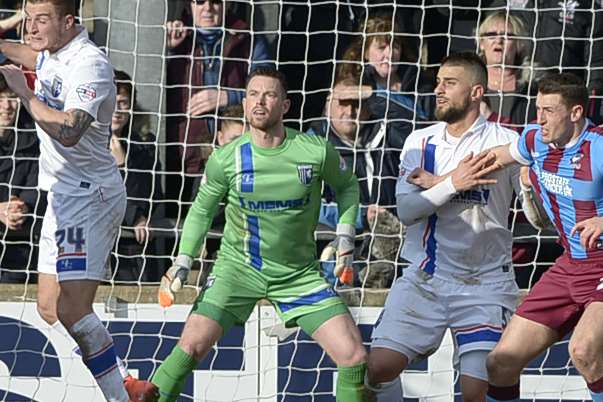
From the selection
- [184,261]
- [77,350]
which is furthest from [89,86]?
[77,350]

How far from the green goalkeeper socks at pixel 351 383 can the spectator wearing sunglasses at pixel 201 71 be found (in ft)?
6.00

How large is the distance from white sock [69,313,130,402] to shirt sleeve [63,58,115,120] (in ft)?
3.17

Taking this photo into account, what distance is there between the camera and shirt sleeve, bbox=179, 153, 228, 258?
760cm

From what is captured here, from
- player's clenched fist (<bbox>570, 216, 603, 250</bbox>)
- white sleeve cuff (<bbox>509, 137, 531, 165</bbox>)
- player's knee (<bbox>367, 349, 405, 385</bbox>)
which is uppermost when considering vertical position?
white sleeve cuff (<bbox>509, 137, 531, 165</bbox>)

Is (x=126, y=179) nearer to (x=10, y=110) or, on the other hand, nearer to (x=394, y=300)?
(x=10, y=110)

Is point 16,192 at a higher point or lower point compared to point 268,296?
higher

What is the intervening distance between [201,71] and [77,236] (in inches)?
67.3

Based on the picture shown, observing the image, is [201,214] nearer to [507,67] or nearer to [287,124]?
[287,124]

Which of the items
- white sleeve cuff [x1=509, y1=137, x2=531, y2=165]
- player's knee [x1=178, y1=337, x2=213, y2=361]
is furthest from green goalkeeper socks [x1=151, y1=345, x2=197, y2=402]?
white sleeve cuff [x1=509, y1=137, x2=531, y2=165]

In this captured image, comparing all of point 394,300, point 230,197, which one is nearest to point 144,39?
point 230,197

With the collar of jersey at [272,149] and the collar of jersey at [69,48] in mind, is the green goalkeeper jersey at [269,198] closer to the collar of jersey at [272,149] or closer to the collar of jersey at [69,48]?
the collar of jersey at [272,149]

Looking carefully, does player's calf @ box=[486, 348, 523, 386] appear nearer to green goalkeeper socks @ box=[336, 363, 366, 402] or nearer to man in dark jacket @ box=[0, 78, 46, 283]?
green goalkeeper socks @ box=[336, 363, 366, 402]

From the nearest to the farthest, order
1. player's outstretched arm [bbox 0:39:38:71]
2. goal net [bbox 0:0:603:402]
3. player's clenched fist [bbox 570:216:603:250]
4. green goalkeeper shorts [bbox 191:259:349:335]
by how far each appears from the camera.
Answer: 1. player's clenched fist [bbox 570:216:603:250]
2. green goalkeeper shorts [bbox 191:259:349:335]
3. player's outstretched arm [bbox 0:39:38:71]
4. goal net [bbox 0:0:603:402]

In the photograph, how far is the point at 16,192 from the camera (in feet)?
28.5
